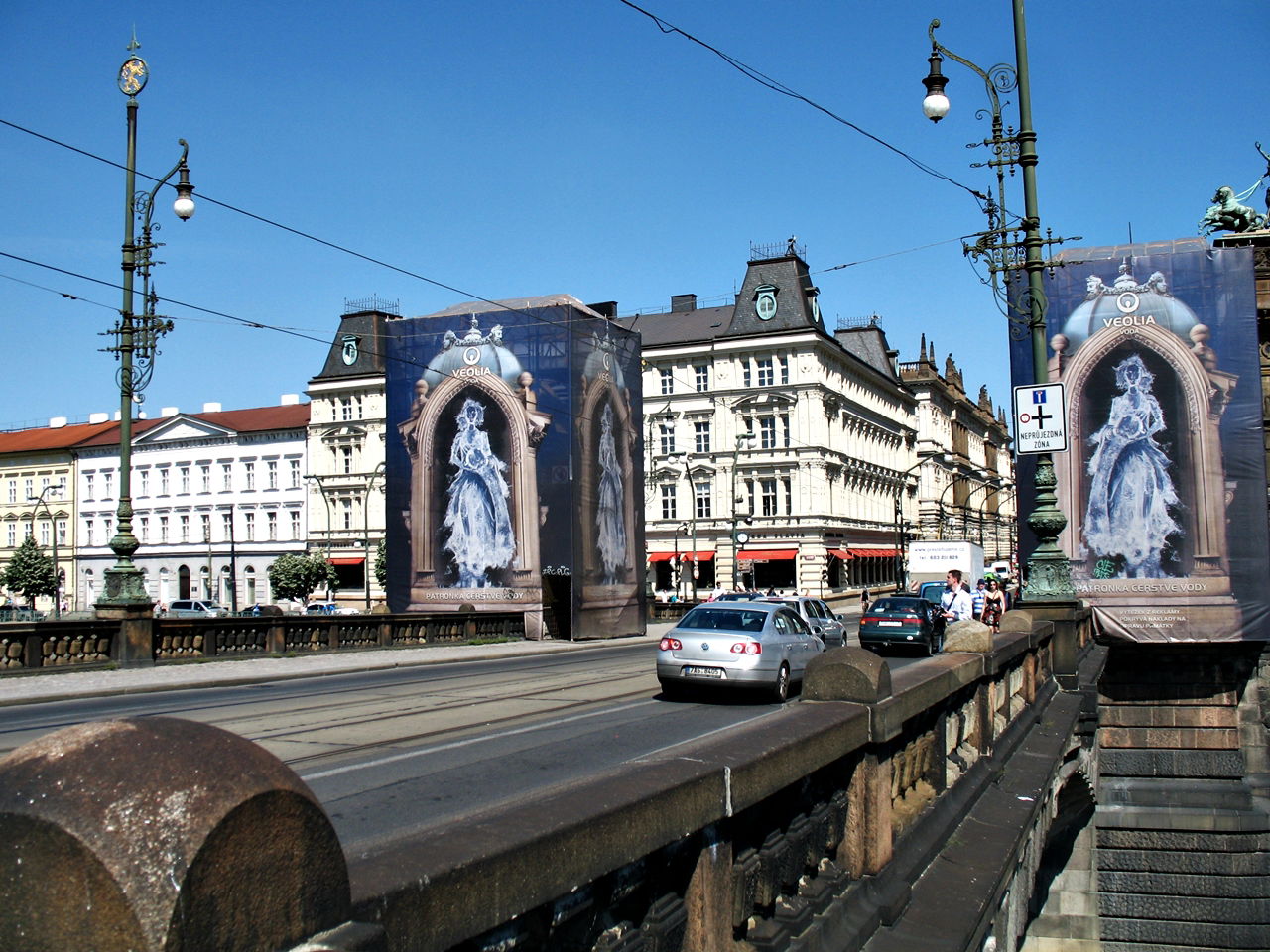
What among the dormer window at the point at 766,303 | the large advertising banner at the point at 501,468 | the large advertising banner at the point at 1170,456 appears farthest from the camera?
the dormer window at the point at 766,303

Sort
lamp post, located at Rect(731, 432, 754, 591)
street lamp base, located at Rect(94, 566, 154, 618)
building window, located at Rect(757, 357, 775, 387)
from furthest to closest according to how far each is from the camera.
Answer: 1. building window, located at Rect(757, 357, 775, 387)
2. lamp post, located at Rect(731, 432, 754, 591)
3. street lamp base, located at Rect(94, 566, 154, 618)

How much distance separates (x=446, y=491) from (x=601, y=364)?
6884mm

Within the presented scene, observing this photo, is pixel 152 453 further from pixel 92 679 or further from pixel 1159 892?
pixel 1159 892

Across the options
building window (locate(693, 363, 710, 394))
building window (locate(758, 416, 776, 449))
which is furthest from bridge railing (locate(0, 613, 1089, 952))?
building window (locate(693, 363, 710, 394))

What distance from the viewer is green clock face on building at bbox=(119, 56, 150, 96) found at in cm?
2370

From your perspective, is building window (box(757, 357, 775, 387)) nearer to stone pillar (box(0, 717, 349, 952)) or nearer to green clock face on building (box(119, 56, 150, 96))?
green clock face on building (box(119, 56, 150, 96))

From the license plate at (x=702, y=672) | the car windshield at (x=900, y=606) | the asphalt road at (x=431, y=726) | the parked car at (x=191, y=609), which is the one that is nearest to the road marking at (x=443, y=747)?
the asphalt road at (x=431, y=726)

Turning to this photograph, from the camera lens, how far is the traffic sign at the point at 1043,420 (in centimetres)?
1752

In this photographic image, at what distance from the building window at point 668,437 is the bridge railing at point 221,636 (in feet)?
128

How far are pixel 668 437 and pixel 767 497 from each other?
8172 millimetres

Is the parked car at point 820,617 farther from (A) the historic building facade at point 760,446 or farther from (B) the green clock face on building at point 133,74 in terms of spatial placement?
(A) the historic building facade at point 760,446

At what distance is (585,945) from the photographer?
10.0 feet

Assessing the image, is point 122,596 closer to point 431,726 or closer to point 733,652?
point 431,726

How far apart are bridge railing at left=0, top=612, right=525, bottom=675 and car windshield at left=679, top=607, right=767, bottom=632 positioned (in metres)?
12.3
